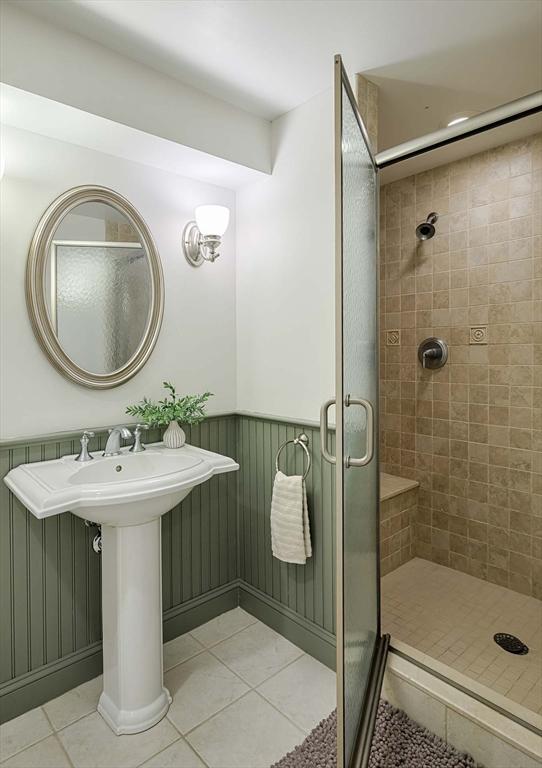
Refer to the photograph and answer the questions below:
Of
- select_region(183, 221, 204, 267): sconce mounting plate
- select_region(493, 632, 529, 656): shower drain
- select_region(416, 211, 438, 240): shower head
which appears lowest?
select_region(493, 632, 529, 656): shower drain

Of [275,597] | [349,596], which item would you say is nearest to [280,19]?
[349,596]

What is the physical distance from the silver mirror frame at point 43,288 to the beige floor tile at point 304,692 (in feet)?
4.72

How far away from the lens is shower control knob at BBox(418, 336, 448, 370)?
8.95 ft

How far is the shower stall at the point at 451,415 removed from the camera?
158cm

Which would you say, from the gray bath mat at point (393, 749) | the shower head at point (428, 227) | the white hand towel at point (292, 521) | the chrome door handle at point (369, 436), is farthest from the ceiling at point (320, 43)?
the gray bath mat at point (393, 749)

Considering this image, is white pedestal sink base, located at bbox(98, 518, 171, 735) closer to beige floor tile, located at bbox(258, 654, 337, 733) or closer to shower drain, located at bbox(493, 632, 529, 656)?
beige floor tile, located at bbox(258, 654, 337, 733)

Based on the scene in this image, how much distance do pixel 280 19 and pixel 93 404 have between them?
1604mm

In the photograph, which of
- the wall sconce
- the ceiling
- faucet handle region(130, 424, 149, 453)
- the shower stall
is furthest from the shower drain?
the ceiling

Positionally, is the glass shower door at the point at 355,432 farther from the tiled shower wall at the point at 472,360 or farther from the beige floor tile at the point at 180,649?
the tiled shower wall at the point at 472,360

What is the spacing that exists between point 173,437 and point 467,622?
65.3 inches

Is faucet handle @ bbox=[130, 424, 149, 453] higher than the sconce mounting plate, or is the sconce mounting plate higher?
the sconce mounting plate

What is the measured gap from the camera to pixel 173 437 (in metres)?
2.06

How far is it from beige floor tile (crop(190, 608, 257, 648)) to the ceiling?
98.3 inches

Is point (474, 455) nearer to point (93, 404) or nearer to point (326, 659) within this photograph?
point (326, 659)
